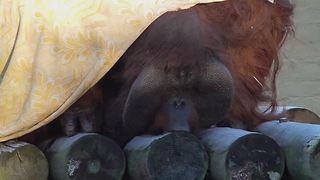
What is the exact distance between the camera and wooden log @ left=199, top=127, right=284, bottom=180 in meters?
1.17

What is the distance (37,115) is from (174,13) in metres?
0.29

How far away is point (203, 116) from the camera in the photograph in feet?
4.25

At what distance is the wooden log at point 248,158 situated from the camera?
1169 mm

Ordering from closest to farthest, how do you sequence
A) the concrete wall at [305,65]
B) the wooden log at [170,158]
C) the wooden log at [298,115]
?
1. the wooden log at [170,158]
2. the wooden log at [298,115]
3. the concrete wall at [305,65]

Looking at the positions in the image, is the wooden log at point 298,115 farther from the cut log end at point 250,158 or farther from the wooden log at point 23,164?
the wooden log at point 23,164

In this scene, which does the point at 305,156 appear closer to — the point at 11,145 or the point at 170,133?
the point at 170,133

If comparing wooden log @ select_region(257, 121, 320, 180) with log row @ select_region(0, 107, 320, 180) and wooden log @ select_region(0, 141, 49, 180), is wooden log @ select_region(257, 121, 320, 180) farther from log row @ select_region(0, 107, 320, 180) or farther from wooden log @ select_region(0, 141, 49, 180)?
wooden log @ select_region(0, 141, 49, 180)

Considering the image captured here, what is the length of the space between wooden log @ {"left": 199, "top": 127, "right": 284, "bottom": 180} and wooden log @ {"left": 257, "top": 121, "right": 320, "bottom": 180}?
3cm

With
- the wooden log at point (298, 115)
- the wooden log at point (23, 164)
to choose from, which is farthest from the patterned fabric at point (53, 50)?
the wooden log at point (298, 115)

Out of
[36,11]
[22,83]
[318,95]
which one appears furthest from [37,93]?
[318,95]

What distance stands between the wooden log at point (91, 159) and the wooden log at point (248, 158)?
160 mm

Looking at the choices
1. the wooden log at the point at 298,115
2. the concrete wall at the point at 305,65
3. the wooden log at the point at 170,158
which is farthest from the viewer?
the concrete wall at the point at 305,65

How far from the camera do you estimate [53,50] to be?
125 cm

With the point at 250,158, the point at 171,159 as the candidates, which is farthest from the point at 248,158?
the point at 171,159
